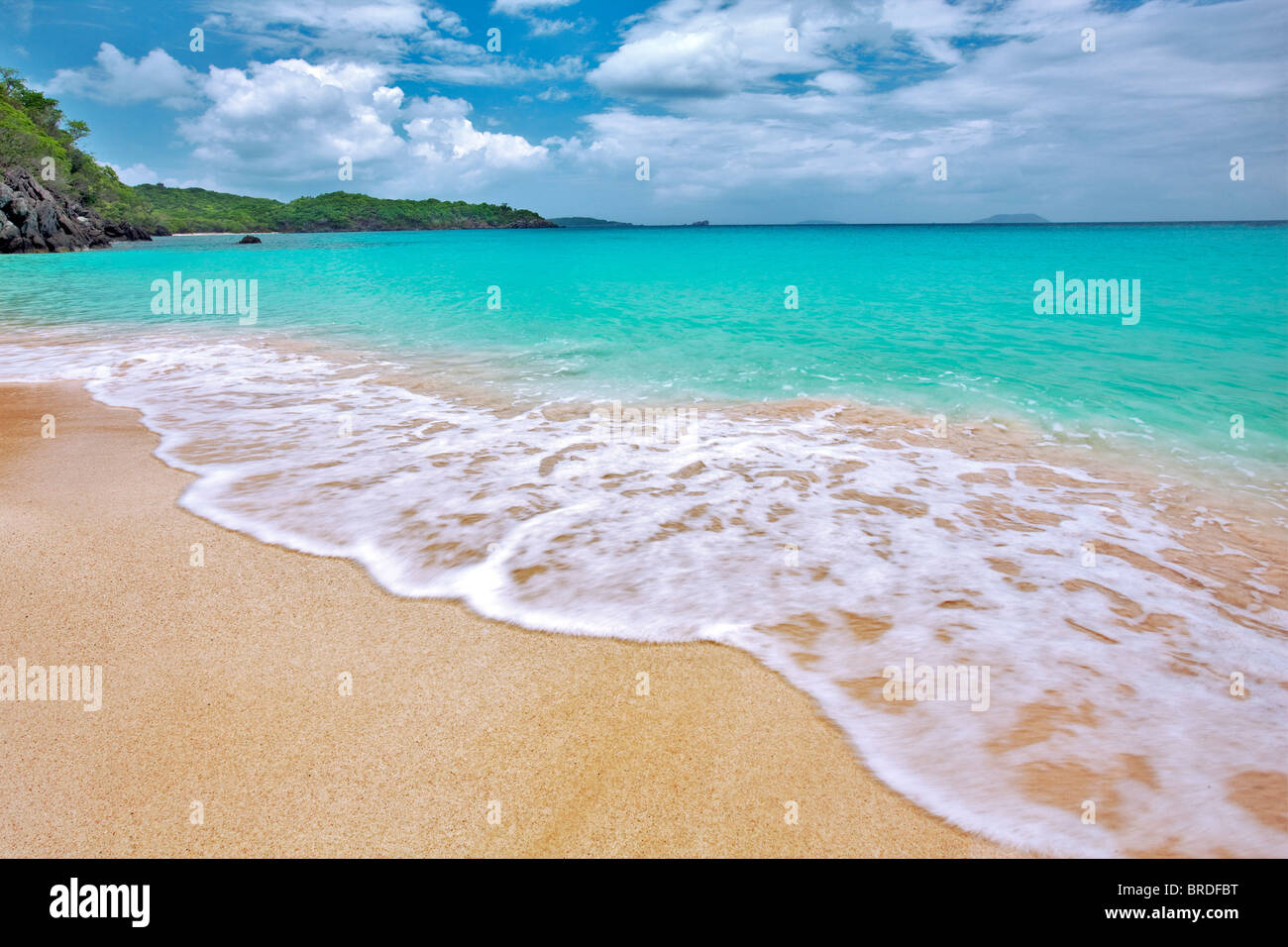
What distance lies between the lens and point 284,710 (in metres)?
3.49

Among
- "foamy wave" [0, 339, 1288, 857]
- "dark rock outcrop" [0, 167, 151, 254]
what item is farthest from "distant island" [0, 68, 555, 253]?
"foamy wave" [0, 339, 1288, 857]

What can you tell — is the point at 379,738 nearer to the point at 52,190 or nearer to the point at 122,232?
the point at 52,190

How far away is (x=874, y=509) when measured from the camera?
6.34m

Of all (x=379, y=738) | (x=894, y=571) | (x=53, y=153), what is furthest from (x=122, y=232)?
(x=894, y=571)

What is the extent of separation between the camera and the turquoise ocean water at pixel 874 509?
11.3 ft

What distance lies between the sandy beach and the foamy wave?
1.15 ft

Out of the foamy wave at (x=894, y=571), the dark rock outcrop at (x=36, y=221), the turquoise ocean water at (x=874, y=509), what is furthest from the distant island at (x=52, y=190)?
the foamy wave at (x=894, y=571)

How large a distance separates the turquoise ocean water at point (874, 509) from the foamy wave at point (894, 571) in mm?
23

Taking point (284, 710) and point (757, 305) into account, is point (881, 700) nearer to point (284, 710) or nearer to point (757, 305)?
point (284, 710)

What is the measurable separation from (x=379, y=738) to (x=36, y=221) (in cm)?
8970

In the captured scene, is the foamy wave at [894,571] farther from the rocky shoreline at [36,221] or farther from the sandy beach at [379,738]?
the rocky shoreline at [36,221]
